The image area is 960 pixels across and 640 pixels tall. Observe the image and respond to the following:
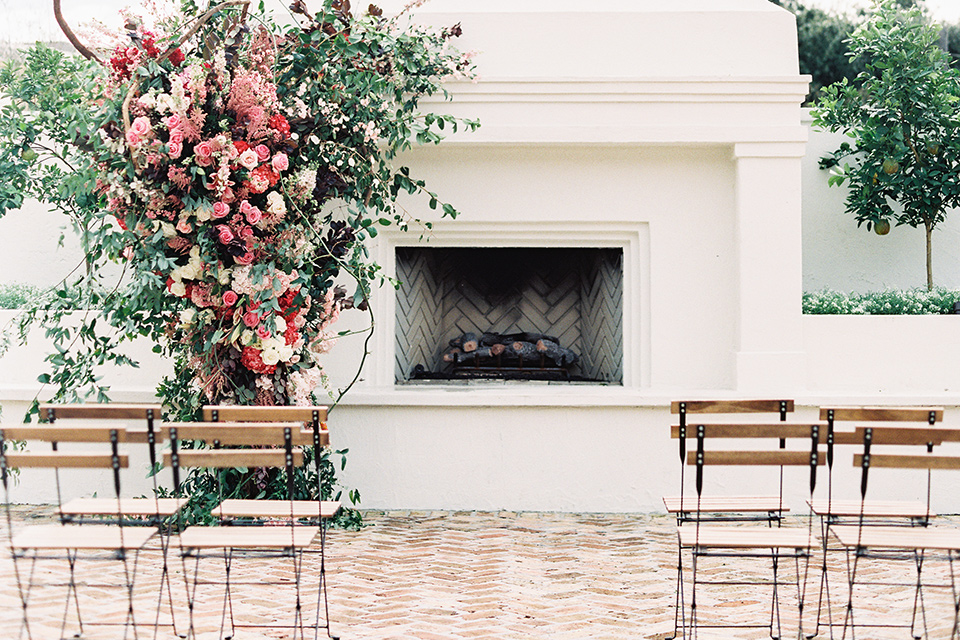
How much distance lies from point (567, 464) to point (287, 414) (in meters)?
2.99

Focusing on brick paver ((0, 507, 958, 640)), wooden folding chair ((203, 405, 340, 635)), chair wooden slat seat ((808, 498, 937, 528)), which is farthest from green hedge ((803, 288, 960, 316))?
wooden folding chair ((203, 405, 340, 635))

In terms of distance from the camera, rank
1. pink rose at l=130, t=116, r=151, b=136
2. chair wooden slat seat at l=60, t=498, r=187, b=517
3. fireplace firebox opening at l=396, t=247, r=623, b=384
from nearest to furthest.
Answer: chair wooden slat seat at l=60, t=498, r=187, b=517 → pink rose at l=130, t=116, r=151, b=136 → fireplace firebox opening at l=396, t=247, r=623, b=384

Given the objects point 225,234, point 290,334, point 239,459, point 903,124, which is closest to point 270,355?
point 290,334

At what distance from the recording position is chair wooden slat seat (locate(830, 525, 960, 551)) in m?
4.20

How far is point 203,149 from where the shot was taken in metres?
5.96

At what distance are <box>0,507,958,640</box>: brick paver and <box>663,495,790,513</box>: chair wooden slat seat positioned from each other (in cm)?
56

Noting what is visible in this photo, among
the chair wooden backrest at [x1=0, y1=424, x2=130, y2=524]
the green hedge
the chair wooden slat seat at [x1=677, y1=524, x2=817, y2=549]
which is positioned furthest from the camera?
the green hedge

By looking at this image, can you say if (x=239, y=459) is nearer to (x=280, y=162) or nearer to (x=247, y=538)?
(x=247, y=538)

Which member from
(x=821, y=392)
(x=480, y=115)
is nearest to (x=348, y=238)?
(x=480, y=115)

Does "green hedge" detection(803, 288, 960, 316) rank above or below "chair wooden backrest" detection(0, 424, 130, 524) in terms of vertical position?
above

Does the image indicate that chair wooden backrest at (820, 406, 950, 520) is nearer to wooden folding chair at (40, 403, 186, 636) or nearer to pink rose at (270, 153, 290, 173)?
wooden folding chair at (40, 403, 186, 636)

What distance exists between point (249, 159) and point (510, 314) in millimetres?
3575

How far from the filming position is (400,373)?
27.4 ft

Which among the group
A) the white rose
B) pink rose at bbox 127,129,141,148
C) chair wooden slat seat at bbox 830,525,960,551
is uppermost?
pink rose at bbox 127,129,141,148
